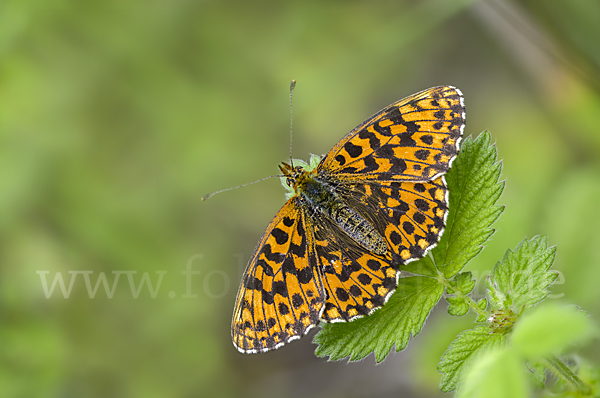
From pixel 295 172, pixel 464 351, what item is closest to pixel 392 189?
pixel 295 172

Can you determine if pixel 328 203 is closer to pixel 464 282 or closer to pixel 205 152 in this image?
pixel 464 282

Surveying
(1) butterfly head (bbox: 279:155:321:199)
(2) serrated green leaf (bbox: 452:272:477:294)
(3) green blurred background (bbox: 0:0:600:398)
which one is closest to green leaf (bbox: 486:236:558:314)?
(2) serrated green leaf (bbox: 452:272:477:294)

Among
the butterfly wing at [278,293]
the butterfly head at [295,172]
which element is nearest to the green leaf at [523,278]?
the butterfly wing at [278,293]

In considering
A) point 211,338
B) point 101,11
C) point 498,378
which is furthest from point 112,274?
point 498,378

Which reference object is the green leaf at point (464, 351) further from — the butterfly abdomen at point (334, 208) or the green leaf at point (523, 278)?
the butterfly abdomen at point (334, 208)

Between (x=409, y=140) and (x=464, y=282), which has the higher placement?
(x=409, y=140)

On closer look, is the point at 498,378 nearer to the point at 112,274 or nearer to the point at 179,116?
the point at 112,274
